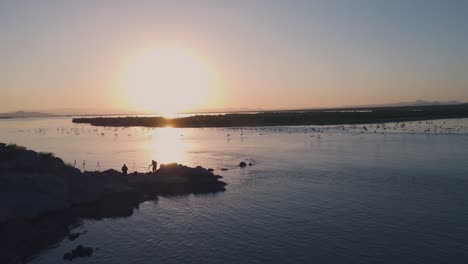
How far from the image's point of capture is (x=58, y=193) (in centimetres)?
3866

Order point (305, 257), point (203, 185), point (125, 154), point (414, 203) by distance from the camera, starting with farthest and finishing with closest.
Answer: point (125, 154) < point (203, 185) < point (414, 203) < point (305, 257)

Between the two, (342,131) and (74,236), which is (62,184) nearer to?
(74,236)

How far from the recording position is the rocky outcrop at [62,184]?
3562cm

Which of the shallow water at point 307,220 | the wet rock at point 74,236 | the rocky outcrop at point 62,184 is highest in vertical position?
the rocky outcrop at point 62,184

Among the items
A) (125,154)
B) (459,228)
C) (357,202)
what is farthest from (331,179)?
(125,154)

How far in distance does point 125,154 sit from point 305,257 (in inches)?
2467

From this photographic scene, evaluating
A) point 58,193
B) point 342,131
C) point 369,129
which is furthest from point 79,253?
point 369,129

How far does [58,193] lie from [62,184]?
4.82 ft

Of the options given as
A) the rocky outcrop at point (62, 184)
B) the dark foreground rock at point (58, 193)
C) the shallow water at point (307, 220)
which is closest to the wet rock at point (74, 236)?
the dark foreground rock at point (58, 193)

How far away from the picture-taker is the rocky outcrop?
35.6 m

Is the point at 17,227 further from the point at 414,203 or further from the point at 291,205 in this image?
the point at 414,203

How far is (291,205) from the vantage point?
37188 mm

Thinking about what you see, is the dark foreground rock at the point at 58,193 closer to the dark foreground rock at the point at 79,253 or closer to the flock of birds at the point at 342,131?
the dark foreground rock at the point at 79,253

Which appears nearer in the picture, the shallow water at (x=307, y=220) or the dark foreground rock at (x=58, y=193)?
the shallow water at (x=307, y=220)
